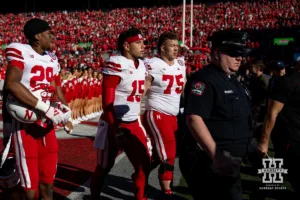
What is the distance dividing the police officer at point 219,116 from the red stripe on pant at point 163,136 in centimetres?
169

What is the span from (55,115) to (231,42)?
150 centimetres

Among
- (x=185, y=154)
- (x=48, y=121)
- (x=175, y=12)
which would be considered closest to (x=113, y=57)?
(x=48, y=121)

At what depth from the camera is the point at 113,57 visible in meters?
4.16

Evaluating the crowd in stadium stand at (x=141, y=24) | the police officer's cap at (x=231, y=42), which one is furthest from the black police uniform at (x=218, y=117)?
the crowd in stadium stand at (x=141, y=24)

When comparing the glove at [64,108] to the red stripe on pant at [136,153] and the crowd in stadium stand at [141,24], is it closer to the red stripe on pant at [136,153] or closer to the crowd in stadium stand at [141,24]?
the red stripe on pant at [136,153]

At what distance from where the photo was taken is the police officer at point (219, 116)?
274 centimetres

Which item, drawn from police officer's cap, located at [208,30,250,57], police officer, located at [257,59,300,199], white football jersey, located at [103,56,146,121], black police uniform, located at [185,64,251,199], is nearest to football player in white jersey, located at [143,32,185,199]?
white football jersey, located at [103,56,146,121]

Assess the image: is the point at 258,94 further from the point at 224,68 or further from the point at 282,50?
the point at 282,50

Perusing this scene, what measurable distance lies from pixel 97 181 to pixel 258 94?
3426 millimetres

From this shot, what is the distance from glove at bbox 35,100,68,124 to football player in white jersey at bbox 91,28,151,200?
704mm

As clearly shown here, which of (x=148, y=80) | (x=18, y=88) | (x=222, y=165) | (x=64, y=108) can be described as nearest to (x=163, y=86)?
(x=148, y=80)

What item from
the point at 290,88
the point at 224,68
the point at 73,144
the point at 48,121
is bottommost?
the point at 73,144

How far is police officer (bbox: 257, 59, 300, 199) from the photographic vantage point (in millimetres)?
3652

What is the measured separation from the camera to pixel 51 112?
11.1 ft
